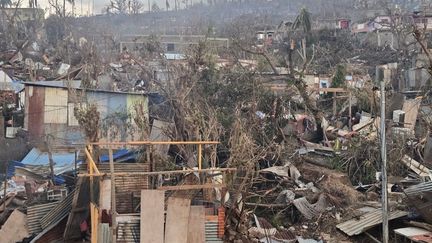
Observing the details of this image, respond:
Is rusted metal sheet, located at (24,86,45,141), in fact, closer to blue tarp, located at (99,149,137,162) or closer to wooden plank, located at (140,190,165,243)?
blue tarp, located at (99,149,137,162)

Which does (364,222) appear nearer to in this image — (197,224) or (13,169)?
(197,224)

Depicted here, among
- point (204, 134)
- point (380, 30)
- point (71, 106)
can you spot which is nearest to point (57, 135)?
point (71, 106)

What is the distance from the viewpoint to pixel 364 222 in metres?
9.01

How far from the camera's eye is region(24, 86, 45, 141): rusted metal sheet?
58.3 ft

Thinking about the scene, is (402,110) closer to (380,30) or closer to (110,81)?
(110,81)


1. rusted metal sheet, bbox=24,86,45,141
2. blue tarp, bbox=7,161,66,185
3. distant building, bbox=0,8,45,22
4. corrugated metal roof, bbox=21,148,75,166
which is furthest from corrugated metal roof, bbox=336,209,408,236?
distant building, bbox=0,8,45,22

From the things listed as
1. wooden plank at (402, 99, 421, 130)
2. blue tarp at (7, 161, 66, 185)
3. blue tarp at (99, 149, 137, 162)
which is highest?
wooden plank at (402, 99, 421, 130)

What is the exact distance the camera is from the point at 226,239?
7.54 m

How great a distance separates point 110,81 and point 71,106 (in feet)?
19.1

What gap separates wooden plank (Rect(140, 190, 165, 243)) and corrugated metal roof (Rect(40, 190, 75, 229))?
83.3 inches

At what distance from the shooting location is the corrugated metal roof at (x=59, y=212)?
27.8 feet

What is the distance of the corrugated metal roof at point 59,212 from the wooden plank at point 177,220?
90.3 inches

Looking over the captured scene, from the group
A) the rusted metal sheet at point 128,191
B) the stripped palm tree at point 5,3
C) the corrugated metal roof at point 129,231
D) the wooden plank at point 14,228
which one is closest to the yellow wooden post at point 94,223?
the corrugated metal roof at point 129,231

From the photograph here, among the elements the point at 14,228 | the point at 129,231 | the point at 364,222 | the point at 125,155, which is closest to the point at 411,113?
the point at 364,222
